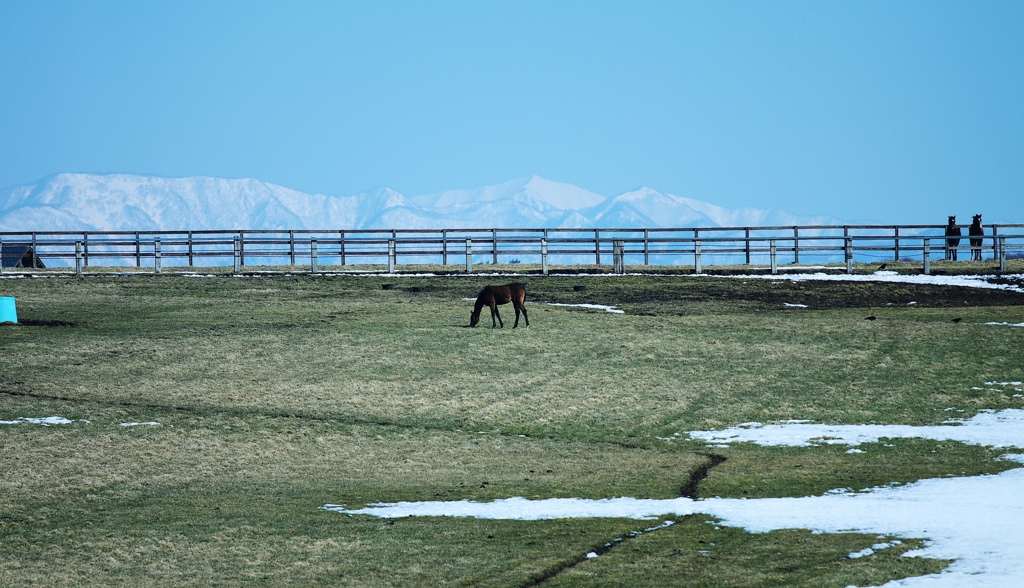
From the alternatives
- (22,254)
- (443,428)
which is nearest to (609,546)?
(443,428)

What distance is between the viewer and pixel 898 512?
8.64m

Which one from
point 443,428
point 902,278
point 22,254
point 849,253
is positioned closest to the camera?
point 443,428

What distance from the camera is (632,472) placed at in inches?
434

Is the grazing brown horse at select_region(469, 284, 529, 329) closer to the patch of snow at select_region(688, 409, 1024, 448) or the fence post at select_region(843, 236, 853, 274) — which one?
the patch of snow at select_region(688, 409, 1024, 448)

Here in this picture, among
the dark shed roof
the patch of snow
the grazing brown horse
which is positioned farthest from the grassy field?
the dark shed roof

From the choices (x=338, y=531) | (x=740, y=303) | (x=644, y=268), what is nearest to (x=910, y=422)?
(x=338, y=531)

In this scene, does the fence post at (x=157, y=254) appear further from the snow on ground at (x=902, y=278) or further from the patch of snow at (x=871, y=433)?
the patch of snow at (x=871, y=433)

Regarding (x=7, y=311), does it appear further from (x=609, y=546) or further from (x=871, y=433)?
(x=609, y=546)

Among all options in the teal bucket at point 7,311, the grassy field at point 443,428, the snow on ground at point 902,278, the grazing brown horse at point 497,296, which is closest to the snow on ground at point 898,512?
the grassy field at point 443,428

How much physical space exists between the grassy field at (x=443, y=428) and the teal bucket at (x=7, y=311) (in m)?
0.85

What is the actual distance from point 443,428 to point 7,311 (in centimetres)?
1446

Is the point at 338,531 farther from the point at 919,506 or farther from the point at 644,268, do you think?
the point at 644,268

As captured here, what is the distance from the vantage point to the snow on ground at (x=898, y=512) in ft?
22.9

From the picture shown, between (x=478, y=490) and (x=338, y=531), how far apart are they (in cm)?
212
